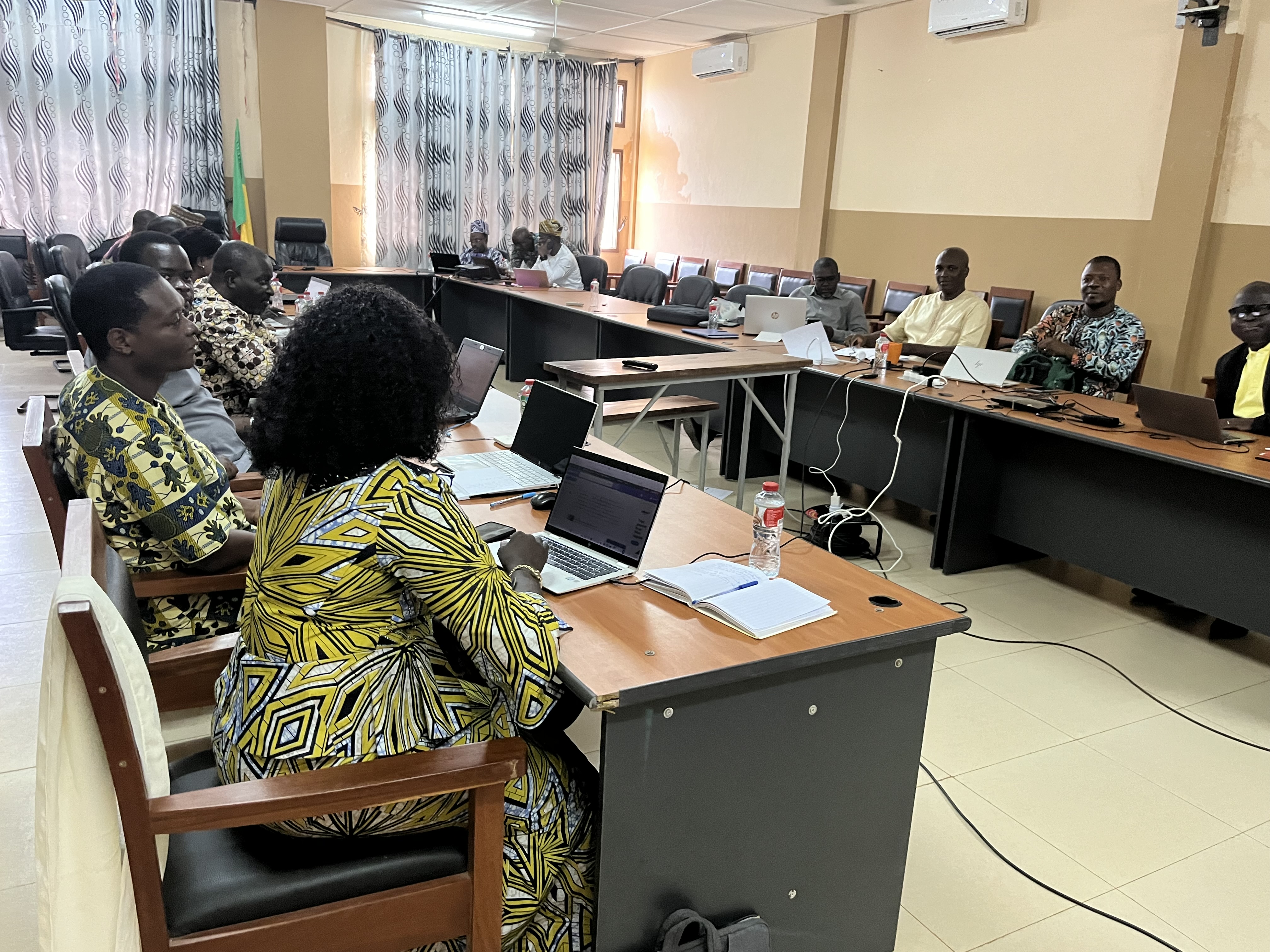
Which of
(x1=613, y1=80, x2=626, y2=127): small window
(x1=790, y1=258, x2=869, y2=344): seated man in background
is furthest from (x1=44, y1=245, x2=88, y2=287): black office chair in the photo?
(x1=613, y1=80, x2=626, y2=127): small window

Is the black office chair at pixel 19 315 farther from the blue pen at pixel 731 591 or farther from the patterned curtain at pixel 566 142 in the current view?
the blue pen at pixel 731 591

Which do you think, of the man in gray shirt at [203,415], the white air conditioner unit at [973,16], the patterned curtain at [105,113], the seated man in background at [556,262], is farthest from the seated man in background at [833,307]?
the patterned curtain at [105,113]

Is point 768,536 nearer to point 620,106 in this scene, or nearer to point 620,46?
point 620,46

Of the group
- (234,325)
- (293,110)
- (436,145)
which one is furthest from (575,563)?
(436,145)

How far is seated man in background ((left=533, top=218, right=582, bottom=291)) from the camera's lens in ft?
24.8

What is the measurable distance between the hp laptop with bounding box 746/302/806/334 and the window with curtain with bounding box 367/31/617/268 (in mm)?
5285

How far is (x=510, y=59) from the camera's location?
9.20 meters

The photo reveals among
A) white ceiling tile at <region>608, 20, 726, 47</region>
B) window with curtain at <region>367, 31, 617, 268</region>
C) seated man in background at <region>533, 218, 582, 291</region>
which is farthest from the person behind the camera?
window with curtain at <region>367, 31, 617, 268</region>

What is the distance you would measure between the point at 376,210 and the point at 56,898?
8.71 metres

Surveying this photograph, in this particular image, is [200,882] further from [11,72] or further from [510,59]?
[510,59]

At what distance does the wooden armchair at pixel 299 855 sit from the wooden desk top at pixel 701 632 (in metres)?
0.20

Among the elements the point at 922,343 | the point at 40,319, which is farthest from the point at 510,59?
the point at 922,343

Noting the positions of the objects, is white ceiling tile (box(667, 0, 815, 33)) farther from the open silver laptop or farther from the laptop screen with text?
the laptop screen with text

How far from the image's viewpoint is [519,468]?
2449 mm
